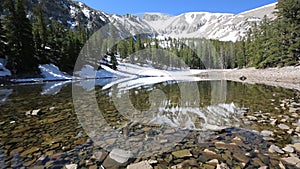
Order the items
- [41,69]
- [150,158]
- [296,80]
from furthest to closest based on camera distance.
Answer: [41,69]
[296,80]
[150,158]

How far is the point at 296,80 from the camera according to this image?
25.6 meters

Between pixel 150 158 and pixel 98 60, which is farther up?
pixel 98 60

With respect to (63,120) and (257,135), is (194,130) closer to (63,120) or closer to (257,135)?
(257,135)

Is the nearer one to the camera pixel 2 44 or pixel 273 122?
pixel 273 122

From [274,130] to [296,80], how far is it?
2518cm

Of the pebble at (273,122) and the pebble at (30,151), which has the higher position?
the pebble at (30,151)

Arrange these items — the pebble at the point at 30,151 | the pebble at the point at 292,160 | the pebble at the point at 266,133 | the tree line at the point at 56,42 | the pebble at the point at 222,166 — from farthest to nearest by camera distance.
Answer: the tree line at the point at 56,42, the pebble at the point at 266,133, the pebble at the point at 30,151, the pebble at the point at 292,160, the pebble at the point at 222,166

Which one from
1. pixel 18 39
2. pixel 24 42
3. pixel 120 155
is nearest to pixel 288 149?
pixel 120 155

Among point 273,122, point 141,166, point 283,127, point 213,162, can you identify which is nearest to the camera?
point 141,166

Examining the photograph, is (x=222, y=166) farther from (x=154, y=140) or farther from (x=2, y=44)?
(x=2, y=44)

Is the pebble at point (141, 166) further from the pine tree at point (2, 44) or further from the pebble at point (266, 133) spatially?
the pine tree at point (2, 44)

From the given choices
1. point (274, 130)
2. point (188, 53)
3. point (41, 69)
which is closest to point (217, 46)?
point (188, 53)

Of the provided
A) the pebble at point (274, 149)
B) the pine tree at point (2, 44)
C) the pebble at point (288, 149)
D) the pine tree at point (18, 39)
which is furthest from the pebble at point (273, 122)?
the pine tree at point (2, 44)

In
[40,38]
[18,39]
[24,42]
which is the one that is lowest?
[24,42]
